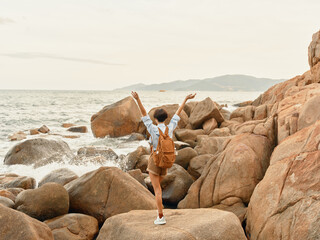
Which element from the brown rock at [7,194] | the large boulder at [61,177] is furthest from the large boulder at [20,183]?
the brown rock at [7,194]

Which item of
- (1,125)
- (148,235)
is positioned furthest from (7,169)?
(1,125)

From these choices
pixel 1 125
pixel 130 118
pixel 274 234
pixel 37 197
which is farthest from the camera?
pixel 1 125

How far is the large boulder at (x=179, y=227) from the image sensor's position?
5.07 meters

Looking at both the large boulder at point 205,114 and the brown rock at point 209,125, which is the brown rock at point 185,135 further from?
the large boulder at point 205,114

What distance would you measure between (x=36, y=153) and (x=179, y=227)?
1123 centimetres

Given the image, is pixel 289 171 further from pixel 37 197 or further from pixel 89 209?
pixel 37 197

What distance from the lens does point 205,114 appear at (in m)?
18.7

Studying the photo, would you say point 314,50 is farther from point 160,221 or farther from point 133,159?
point 160,221

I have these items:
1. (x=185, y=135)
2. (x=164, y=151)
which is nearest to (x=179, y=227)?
(x=164, y=151)

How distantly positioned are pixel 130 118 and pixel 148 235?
17.4 m

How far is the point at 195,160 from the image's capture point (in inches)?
446

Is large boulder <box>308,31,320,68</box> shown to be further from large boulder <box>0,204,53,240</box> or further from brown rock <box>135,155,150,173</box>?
large boulder <box>0,204,53,240</box>

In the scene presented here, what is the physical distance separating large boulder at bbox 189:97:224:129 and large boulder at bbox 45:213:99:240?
1222 centimetres

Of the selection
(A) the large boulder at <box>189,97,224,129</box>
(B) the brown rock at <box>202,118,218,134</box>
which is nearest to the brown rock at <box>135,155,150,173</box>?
(B) the brown rock at <box>202,118,218,134</box>
